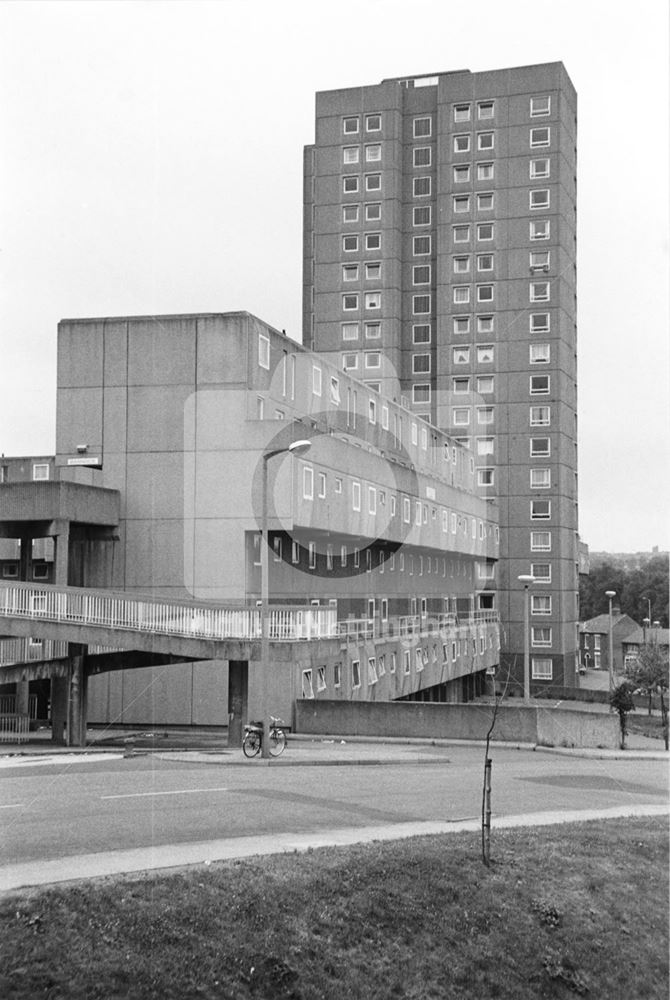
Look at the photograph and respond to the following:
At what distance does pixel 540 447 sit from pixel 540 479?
2.14 metres

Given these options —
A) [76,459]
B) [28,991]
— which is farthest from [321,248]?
[28,991]

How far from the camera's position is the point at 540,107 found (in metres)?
72.2

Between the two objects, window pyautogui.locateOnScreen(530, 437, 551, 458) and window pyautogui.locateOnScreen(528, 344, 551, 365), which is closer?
window pyautogui.locateOnScreen(528, 344, 551, 365)

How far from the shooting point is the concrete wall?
3181 centimetres

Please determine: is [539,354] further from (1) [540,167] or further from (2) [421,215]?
(2) [421,215]

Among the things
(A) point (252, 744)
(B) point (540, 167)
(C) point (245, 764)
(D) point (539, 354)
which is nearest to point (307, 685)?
(A) point (252, 744)

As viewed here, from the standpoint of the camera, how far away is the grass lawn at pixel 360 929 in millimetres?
9719

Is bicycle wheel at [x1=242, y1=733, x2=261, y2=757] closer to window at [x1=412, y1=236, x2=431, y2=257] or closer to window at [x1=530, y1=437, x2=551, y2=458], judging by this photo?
window at [x1=530, y1=437, x2=551, y2=458]

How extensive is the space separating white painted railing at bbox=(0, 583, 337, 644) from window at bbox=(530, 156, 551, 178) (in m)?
51.8

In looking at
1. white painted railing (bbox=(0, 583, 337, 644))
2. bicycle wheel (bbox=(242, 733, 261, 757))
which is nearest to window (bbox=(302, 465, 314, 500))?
white painted railing (bbox=(0, 583, 337, 644))

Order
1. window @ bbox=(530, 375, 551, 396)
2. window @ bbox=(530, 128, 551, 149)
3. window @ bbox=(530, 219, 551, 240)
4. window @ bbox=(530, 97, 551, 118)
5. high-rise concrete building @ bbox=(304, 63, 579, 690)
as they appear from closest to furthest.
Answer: window @ bbox=(530, 97, 551, 118), window @ bbox=(530, 128, 551, 149), window @ bbox=(530, 219, 551, 240), high-rise concrete building @ bbox=(304, 63, 579, 690), window @ bbox=(530, 375, 551, 396)

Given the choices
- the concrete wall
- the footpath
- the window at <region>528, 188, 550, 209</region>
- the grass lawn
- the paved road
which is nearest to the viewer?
the grass lawn

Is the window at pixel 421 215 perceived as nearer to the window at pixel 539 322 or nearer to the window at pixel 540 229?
the window at pixel 540 229

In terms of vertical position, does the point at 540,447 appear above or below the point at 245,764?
above
